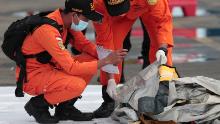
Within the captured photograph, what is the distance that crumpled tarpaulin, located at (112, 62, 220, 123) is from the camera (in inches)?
208

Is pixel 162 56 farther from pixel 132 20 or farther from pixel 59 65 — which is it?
pixel 59 65

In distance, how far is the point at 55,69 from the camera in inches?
225

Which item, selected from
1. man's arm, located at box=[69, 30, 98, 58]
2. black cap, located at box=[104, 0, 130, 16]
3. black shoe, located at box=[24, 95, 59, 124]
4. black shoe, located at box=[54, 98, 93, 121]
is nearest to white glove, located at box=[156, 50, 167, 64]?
black cap, located at box=[104, 0, 130, 16]

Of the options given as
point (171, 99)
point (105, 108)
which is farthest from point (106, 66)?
point (171, 99)

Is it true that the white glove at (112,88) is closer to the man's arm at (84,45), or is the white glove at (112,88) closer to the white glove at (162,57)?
the man's arm at (84,45)

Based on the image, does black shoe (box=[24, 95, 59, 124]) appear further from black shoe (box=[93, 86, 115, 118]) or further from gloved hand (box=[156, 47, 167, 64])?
gloved hand (box=[156, 47, 167, 64])

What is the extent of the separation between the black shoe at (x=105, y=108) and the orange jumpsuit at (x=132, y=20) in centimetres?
12

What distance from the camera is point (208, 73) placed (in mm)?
8320

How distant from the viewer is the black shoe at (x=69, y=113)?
234 inches

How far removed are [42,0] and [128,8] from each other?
349 inches

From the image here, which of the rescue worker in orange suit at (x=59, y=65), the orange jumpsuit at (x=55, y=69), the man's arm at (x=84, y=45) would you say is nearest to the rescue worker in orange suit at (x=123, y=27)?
the man's arm at (x=84, y=45)

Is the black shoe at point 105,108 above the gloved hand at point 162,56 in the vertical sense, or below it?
below

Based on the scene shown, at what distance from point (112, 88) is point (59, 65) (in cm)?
50

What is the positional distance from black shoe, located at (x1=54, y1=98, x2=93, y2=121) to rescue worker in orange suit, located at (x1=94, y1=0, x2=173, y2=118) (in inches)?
5.9
